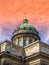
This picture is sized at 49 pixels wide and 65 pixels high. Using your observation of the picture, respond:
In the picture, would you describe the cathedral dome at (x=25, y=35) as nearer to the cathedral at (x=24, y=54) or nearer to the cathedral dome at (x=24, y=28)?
the cathedral dome at (x=24, y=28)

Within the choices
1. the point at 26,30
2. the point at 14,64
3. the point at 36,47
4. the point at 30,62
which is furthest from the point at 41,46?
the point at 26,30

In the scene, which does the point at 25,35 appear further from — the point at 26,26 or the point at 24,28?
the point at 26,26

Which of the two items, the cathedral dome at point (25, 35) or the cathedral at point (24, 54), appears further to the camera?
the cathedral dome at point (25, 35)

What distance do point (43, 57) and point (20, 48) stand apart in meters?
4.50

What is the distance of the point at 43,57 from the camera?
30.8m

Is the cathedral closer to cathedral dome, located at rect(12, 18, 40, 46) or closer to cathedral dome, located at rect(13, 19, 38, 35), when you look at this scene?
cathedral dome, located at rect(12, 18, 40, 46)

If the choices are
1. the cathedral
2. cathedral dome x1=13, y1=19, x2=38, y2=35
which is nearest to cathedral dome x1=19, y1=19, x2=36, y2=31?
cathedral dome x1=13, y1=19, x2=38, y2=35

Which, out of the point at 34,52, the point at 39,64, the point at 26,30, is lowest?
the point at 39,64

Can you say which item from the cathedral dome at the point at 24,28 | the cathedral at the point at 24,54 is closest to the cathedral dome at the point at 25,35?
the cathedral dome at the point at 24,28

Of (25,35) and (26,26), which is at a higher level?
(26,26)

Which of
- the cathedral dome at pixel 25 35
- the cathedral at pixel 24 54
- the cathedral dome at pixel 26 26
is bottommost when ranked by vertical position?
the cathedral at pixel 24 54

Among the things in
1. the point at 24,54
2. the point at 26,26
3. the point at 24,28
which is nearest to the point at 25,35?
the point at 24,28

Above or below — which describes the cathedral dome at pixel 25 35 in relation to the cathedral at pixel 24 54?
above

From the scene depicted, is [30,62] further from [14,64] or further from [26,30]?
[26,30]
